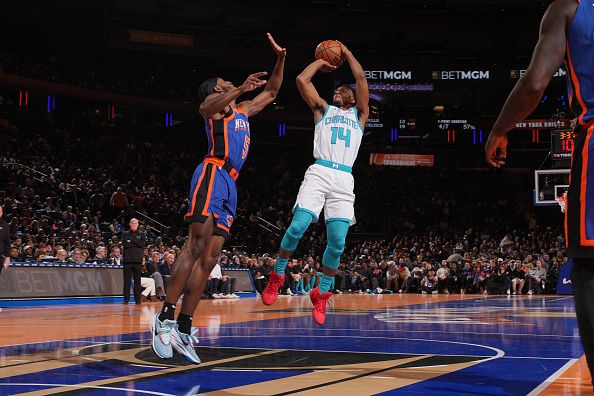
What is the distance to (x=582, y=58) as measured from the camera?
2.46 m

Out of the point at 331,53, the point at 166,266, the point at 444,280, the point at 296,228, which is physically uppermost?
the point at 331,53

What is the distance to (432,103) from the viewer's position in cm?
4069

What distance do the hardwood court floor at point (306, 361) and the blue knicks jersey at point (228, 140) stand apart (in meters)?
1.49

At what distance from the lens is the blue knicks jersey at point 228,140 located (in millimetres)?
5645

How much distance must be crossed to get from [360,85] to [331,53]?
1.65 ft

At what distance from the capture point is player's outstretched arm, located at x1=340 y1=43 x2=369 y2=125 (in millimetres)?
6590

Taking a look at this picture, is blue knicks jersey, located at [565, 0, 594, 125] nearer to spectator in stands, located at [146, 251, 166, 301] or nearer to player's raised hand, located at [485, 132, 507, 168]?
player's raised hand, located at [485, 132, 507, 168]

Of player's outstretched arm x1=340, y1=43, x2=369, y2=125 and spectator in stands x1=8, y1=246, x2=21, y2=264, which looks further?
spectator in stands x1=8, y1=246, x2=21, y2=264

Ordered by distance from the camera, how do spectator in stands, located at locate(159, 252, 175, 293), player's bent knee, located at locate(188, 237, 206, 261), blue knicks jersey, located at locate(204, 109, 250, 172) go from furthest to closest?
spectator in stands, located at locate(159, 252, 175, 293) → blue knicks jersey, located at locate(204, 109, 250, 172) → player's bent knee, located at locate(188, 237, 206, 261)

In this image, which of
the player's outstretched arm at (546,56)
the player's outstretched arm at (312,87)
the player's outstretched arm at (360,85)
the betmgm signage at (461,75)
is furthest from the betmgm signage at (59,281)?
the betmgm signage at (461,75)

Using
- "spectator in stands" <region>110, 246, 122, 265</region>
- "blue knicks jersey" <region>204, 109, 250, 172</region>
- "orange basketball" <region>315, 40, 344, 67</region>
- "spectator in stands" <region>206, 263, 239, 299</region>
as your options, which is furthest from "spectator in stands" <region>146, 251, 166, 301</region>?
"blue knicks jersey" <region>204, 109, 250, 172</region>

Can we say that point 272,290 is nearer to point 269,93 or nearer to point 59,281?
point 269,93

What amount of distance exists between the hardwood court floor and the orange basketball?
2.59m

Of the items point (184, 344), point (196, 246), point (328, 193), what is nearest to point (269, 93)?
point (328, 193)
